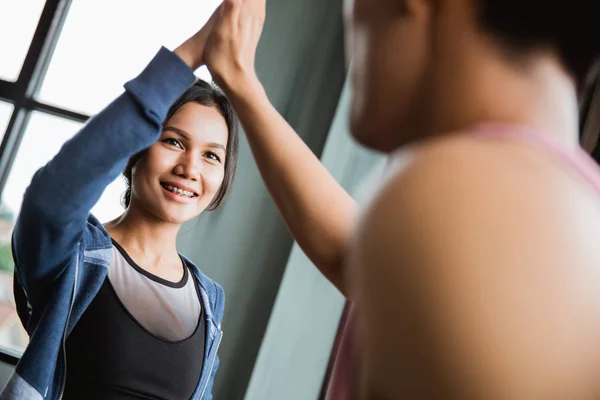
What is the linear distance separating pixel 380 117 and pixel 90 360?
699mm

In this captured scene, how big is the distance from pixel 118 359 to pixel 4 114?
1704mm

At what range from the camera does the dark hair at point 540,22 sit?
272mm

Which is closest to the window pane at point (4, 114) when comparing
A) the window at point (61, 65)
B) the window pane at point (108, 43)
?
the window at point (61, 65)

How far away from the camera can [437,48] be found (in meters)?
0.29

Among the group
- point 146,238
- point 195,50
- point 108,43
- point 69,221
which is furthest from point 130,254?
point 108,43

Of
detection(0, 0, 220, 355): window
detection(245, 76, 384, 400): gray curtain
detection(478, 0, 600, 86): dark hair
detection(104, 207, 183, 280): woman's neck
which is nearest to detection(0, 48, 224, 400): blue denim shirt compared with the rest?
detection(104, 207, 183, 280): woman's neck

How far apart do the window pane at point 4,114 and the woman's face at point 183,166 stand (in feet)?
4.73

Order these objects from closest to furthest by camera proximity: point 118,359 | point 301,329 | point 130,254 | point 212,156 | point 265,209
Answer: point 118,359 → point 130,254 → point 212,156 → point 301,329 → point 265,209

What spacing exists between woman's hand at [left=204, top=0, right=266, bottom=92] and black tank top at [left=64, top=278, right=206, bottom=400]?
0.45 metres

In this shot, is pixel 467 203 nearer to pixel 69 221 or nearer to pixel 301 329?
pixel 69 221

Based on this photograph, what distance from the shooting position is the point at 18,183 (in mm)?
A: 2254

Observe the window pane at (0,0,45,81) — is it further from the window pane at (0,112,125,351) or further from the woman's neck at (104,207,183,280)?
the woman's neck at (104,207,183,280)

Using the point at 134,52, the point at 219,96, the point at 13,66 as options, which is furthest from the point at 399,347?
the point at 13,66

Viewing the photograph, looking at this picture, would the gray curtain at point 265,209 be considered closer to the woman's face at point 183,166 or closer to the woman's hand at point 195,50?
the woman's face at point 183,166
